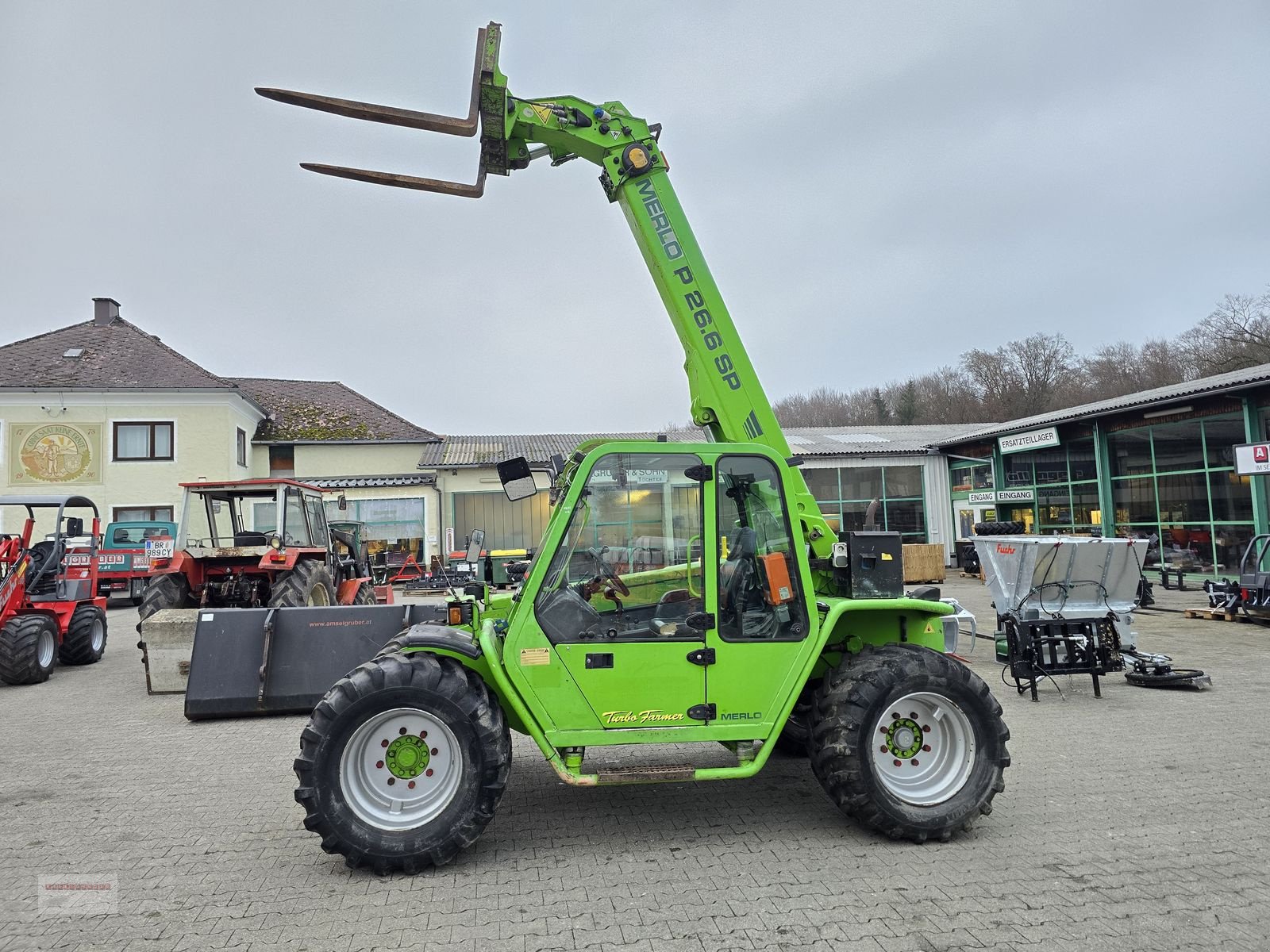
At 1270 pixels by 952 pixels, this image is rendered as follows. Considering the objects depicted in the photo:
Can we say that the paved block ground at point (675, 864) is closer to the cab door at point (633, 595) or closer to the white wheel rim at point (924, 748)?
the white wheel rim at point (924, 748)

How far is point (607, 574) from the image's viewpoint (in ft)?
13.7

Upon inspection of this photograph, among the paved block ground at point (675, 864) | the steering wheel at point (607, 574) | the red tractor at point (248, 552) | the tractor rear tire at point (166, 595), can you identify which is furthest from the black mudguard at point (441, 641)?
the tractor rear tire at point (166, 595)

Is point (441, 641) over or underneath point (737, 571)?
underneath

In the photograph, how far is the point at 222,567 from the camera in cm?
1029

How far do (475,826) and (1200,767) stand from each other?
4957 millimetres

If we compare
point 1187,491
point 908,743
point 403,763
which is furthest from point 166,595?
point 1187,491

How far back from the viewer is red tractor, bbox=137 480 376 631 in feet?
31.7

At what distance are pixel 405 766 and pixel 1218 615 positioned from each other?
14134mm

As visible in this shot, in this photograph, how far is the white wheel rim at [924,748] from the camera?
4219mm

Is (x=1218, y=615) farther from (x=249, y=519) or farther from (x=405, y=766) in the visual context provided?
(x=249, y=519)

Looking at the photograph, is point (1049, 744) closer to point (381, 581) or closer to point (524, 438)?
point (381, 581)

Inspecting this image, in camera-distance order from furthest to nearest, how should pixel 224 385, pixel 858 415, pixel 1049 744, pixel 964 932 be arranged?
1. pixel 858 415
2. pixel 224 385
3. pixel 1049 744
4. pixel 964 932

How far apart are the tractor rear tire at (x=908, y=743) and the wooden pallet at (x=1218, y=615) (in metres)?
11.5

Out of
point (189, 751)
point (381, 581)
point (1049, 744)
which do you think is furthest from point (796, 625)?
point (381, 581)
